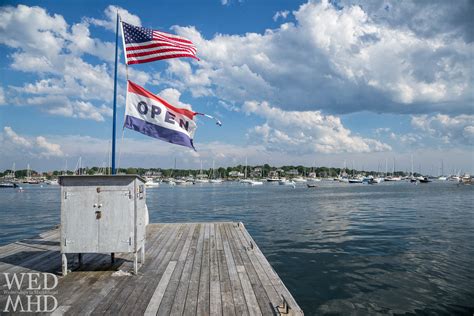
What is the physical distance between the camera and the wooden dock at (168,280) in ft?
18.4

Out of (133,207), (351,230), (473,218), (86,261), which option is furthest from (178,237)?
(473,218)

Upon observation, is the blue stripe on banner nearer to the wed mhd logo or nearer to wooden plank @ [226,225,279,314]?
wooden plank @ [226,225,279,314]

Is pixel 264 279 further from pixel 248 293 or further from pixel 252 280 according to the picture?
pixel 248 293

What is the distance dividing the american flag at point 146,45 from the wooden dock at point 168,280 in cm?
605

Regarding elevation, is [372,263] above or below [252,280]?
below

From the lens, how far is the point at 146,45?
34.6ft

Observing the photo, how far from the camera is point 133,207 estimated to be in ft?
24.7

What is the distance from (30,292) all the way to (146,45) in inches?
299

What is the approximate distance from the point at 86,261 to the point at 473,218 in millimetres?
28551

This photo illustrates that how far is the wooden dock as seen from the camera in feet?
18.4

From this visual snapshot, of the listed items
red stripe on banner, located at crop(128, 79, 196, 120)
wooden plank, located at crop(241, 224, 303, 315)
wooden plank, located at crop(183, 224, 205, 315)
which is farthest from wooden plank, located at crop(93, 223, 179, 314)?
red stripe on banner, located at crop(128, 79, 196, 120)

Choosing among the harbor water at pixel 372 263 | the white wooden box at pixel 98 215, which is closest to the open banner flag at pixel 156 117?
the white wooden box at pixel 98 215

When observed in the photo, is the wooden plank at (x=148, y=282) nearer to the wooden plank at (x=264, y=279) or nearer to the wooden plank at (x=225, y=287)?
the wooden plank at (x=225, y=287)

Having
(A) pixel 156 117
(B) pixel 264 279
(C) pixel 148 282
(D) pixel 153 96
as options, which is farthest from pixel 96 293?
(D) pixel 153 96
